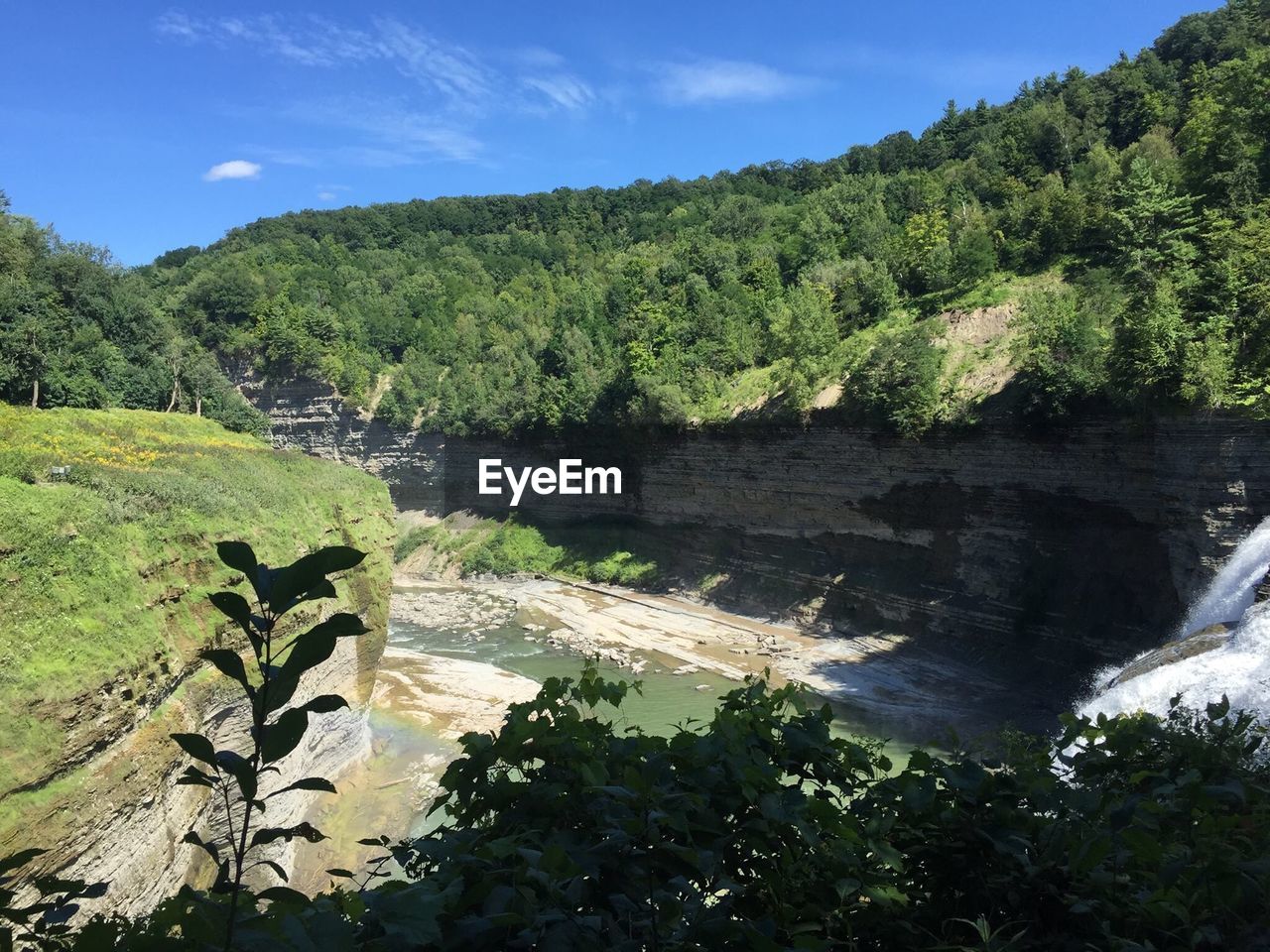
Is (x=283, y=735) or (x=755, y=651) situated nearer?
(x=283, y=735)

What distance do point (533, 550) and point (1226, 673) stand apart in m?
39.1

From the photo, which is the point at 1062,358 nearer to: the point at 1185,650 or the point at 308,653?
the point at 1185,650

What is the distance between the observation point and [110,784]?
9.81 m

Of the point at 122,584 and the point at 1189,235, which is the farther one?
the point at 1189,235

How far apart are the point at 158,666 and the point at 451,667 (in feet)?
65.5

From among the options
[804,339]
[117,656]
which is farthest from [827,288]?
[117,656]

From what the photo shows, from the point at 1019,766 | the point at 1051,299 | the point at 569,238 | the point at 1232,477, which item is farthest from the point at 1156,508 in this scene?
the point at 569,238

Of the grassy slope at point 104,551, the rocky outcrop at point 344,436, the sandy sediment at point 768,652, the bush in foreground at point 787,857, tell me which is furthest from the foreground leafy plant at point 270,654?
the rocky outcrop at point 344,436

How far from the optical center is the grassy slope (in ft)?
30.1

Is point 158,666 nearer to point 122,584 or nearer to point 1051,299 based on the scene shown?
point 122,584

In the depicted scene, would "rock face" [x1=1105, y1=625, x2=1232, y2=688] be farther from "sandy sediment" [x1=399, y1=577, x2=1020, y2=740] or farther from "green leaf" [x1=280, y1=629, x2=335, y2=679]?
"green leaf" [x1=280, y1=629, x2=335, y2=679]

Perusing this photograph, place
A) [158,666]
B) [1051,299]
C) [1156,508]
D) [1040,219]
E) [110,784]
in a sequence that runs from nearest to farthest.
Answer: [110,784]
[158,666]
[1156,508]
[1051,299]
[1040,219]

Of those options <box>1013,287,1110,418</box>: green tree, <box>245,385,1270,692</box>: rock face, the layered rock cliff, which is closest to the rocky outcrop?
<box>245,385,1270,692</box>: rock face

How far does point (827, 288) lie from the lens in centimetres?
4278
